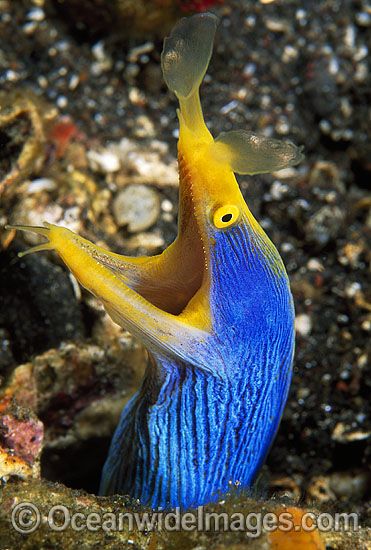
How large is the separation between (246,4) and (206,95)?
29.6 inches

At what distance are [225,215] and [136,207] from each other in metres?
1.77

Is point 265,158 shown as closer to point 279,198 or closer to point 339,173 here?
point 279,198

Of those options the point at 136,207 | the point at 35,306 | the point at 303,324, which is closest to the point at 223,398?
the point at 35,306

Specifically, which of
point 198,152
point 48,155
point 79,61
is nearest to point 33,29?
point 79,61

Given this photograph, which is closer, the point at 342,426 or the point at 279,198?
the point at 342,426

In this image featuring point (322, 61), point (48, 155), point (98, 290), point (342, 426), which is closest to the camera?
point (98, 290)

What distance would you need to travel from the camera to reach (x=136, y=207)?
327cm

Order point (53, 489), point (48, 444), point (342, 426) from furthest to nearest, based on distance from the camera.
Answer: point (342, 426) → point (48, 444) → point (53, 489)

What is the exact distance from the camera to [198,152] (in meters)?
1.55

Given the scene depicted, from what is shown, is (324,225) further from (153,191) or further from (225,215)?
(225,215)

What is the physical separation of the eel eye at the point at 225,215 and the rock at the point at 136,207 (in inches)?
67.4

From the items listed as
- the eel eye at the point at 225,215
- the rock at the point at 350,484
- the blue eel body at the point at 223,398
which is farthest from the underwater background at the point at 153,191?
the eel eye at the point at 225,215

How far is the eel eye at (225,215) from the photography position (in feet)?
5.11

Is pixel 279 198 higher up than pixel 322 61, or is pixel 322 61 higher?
pixel 322 61
